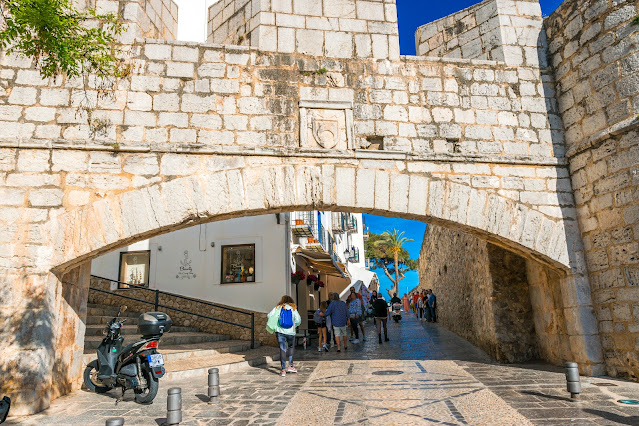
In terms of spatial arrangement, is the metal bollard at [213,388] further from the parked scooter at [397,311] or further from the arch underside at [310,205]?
the parked scooter at [397,311]

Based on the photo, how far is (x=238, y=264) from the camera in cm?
1157

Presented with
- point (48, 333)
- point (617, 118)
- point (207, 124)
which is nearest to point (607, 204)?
point (617, 118)

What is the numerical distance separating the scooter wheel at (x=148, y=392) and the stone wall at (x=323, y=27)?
4.27 meters

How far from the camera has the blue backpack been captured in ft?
22.8

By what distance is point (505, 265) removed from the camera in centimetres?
754

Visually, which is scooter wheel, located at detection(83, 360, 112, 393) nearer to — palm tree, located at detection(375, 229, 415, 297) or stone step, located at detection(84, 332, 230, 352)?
stone step, located at detection(84, 332, 230, 352)

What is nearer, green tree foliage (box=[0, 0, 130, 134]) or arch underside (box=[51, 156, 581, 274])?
green tree foliage (box=[0, 0, 130, 134])

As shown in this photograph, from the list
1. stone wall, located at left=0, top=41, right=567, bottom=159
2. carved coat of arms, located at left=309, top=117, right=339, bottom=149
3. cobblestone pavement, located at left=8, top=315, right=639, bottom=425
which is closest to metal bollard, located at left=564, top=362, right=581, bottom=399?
cobblestone pavement, located at left=8, top=315, right=639, bottom=425

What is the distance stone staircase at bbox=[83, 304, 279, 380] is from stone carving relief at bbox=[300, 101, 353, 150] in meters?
3.84

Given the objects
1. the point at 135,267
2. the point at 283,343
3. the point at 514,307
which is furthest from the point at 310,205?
the point at 135,267

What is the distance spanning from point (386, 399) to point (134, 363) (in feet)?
9.42

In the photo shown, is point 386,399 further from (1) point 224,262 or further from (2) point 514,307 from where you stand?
(1) point 224,262

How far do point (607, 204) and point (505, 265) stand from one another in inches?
87.7

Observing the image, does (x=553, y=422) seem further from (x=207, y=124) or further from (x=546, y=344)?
(x=207, y=124)
